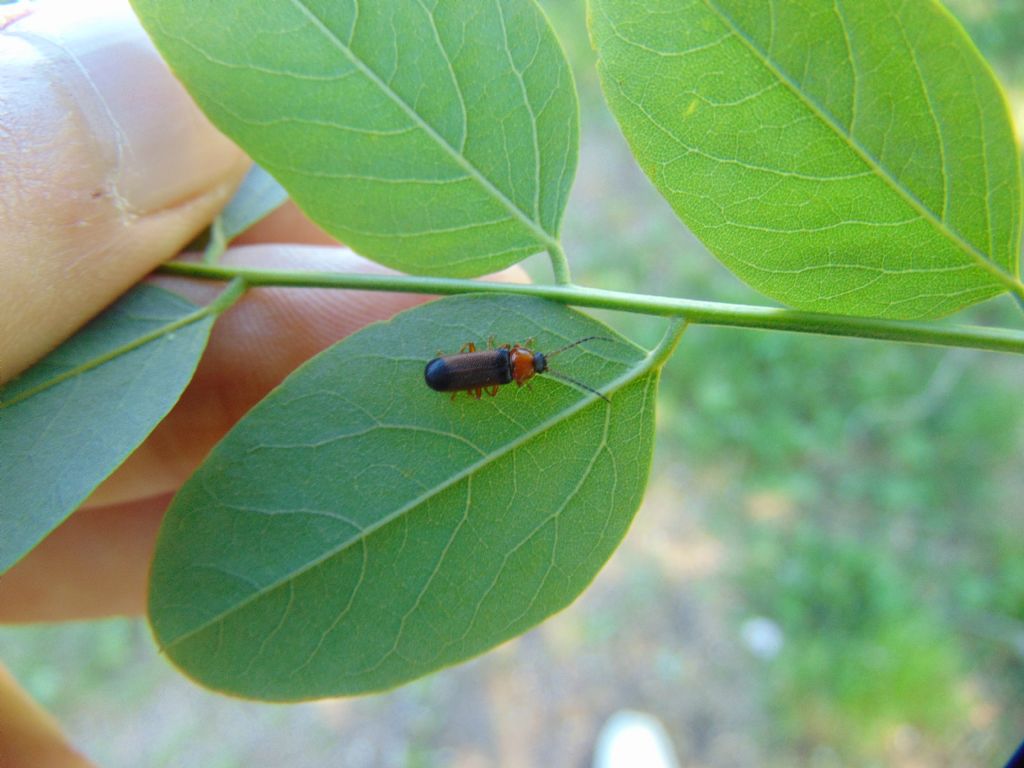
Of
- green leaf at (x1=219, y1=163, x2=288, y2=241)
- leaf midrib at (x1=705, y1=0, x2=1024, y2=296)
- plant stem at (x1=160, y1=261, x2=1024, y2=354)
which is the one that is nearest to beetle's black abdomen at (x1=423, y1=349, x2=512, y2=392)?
plant stem at (x1=160, y1=261, x2=1024, y2=354)

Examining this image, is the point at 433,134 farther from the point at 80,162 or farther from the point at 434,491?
the point at 80,162

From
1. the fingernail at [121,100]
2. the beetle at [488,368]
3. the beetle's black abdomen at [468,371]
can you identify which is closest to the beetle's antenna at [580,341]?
the beetle at [488,368]

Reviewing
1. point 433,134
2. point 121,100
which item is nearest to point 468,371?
point 433,134

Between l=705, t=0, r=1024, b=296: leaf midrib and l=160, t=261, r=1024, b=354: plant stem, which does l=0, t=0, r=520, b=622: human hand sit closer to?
l=160, t=261, r=1024, b=354: plant stem

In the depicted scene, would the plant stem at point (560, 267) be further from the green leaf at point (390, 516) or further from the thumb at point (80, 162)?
the thumb at point (80, 162)

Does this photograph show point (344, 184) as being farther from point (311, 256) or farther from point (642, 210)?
point (642, 210)

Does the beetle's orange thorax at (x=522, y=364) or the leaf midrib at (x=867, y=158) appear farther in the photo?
the beetle's orange thorax at (x=522, y=364)

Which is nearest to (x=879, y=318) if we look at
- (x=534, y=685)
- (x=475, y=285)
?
(x=475, y=285)
